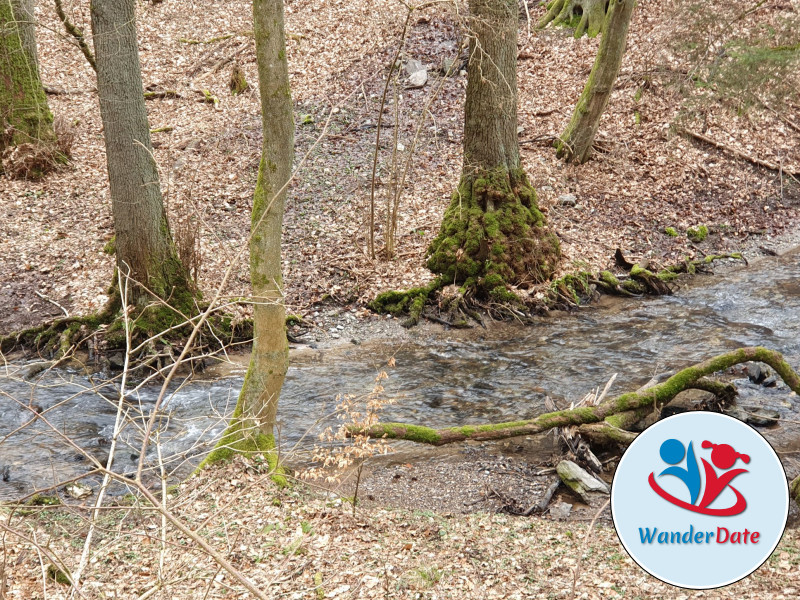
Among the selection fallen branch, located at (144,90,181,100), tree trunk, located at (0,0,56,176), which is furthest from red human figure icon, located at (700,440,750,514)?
fallen branch, located at (144,90,181,100)

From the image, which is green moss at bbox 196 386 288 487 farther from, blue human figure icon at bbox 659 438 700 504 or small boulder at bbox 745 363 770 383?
small boulder at bbox 745 363 770 383

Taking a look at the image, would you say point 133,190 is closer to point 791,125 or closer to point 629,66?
point 629,66

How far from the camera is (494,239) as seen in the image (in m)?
9.89

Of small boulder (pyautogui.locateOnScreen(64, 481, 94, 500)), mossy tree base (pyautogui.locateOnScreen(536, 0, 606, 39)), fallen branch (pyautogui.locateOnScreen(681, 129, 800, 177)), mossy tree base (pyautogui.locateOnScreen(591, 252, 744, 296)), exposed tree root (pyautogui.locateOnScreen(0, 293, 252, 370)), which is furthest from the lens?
mossy tree base (pyautogui.locateOnScreen(536, 0, 606, 39))

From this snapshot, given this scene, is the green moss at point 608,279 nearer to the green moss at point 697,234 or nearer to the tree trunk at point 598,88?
the green moss at point 697,234

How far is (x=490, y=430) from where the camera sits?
6246mm

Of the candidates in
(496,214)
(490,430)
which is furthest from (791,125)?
(490,430)

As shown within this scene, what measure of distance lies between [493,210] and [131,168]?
199 inches

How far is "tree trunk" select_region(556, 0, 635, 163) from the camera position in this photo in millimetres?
12034

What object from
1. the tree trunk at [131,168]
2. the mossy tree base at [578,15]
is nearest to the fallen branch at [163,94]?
the tree trunk at [131,168]

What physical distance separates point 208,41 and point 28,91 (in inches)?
208

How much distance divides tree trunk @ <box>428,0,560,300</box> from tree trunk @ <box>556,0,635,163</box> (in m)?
3.00

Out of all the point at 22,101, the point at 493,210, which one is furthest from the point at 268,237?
the point at 22,101

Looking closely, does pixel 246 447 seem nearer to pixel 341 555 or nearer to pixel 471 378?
pixel 341 555
